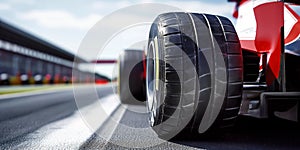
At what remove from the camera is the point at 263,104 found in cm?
201

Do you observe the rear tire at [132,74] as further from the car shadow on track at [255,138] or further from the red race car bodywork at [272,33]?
the red race car bodywork at [272,33]

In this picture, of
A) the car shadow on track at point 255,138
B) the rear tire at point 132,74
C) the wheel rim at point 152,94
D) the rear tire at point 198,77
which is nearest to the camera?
the rear tire at point 198,77

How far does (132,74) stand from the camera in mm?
5020

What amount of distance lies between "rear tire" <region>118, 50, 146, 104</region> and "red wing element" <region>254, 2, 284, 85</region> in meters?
2.83

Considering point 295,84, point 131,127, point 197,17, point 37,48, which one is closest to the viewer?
point 197,17

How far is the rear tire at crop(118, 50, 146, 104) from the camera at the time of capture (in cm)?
496


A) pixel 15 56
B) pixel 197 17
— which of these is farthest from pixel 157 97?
→ pixel 15 56

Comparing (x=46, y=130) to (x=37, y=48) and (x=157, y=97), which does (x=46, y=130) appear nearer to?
(x=157, y=97)

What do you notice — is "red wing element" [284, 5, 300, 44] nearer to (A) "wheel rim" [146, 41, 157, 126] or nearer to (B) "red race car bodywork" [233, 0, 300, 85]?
(B) "red race car bodywork" [233, 0, 300, 85]

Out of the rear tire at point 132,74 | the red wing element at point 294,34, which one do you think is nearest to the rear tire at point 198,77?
the red wing element at point 294,34

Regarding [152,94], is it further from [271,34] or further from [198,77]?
[271,34]

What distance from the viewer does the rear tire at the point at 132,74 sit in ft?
16.3

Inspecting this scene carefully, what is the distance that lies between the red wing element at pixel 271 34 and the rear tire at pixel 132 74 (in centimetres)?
283

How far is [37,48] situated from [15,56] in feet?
26.9
